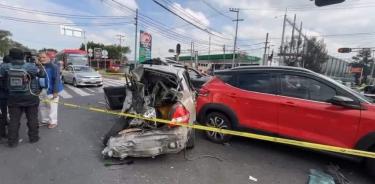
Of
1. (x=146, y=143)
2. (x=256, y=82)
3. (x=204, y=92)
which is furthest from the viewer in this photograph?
(x=204, y=92)

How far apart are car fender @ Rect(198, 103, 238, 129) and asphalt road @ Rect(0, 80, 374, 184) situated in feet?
1.66

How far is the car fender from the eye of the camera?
5.01m

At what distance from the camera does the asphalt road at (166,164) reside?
3.60m

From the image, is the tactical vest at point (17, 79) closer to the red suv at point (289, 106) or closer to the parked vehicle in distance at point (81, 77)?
the red suv at point (289, 106)

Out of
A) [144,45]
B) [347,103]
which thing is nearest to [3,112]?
[347,103]

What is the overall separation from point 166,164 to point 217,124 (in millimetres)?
1634

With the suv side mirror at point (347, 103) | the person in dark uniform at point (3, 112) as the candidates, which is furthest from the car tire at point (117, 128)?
the suv side mirror at point (347, 103)

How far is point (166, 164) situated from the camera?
4102 millimetres

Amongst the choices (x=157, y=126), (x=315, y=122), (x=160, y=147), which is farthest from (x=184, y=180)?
(x=315, y=122)

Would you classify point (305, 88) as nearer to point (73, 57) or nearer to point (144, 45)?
point (144, 45)

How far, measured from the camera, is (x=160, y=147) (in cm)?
395

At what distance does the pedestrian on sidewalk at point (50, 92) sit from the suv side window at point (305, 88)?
502 centimetres

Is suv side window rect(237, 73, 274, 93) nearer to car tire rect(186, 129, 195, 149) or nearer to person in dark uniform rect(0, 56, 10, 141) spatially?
car tire rect(186, 129, 195, 149)

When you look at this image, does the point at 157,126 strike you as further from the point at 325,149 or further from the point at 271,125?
the point at 325,149
